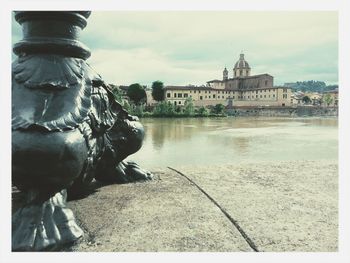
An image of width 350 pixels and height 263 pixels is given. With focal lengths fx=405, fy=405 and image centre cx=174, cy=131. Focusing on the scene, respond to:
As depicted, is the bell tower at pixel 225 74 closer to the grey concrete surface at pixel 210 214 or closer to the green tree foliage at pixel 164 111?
the green tree foliage at pixel 164 111

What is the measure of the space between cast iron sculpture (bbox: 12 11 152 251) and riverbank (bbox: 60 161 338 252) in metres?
0.21

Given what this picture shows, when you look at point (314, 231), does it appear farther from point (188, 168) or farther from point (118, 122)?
point (188, 168)

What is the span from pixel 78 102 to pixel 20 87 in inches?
12.0

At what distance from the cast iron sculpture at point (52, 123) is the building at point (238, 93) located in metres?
50.7

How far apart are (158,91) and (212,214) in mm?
48757

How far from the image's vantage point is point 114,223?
2203 mm

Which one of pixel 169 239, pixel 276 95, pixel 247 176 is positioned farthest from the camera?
pixel 276 95

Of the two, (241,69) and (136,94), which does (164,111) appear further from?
(241,69)

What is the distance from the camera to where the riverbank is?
1.96m

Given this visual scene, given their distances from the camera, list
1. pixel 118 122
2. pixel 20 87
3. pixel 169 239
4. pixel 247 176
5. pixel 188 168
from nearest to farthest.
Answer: pixel 169 239 → pixel 20 87 → pixel 118 122 → pixel 247 176 → pixel 188 168

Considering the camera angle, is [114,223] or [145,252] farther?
[114,223]

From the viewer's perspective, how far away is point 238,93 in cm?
7006

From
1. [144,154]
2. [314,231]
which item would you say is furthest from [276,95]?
[314,231]

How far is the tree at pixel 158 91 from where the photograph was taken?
5035cm
